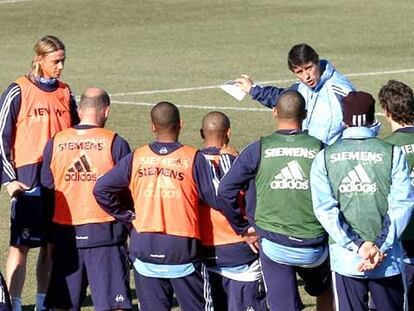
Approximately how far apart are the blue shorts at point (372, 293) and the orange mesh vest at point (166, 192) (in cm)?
128

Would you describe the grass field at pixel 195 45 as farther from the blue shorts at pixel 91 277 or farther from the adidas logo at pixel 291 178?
the adidas logo at pixel 291 178

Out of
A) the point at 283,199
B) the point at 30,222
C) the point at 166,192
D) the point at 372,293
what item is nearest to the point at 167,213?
the point at 166,192

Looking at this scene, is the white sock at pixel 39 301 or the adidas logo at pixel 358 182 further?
the white sock at pixel 39 301

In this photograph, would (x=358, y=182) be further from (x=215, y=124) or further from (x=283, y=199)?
(x=215, y=124)

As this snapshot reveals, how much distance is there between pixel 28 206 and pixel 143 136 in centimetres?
893

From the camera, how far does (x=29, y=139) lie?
1190 cm

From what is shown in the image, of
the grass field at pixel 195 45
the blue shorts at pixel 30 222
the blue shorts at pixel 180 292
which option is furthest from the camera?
the grass field at pixel 195 45

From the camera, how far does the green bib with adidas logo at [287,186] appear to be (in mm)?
9969

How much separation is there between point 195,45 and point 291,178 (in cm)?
2263

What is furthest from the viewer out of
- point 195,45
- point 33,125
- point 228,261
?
point 195,45

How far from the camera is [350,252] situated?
9602 millimetres

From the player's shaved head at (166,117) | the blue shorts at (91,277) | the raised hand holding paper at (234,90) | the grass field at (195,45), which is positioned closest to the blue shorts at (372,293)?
the player's shaved head at (166,117)

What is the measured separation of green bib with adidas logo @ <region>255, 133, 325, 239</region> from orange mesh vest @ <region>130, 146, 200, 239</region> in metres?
0.56

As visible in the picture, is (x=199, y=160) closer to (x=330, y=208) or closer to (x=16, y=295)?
(x=330, y=208)
